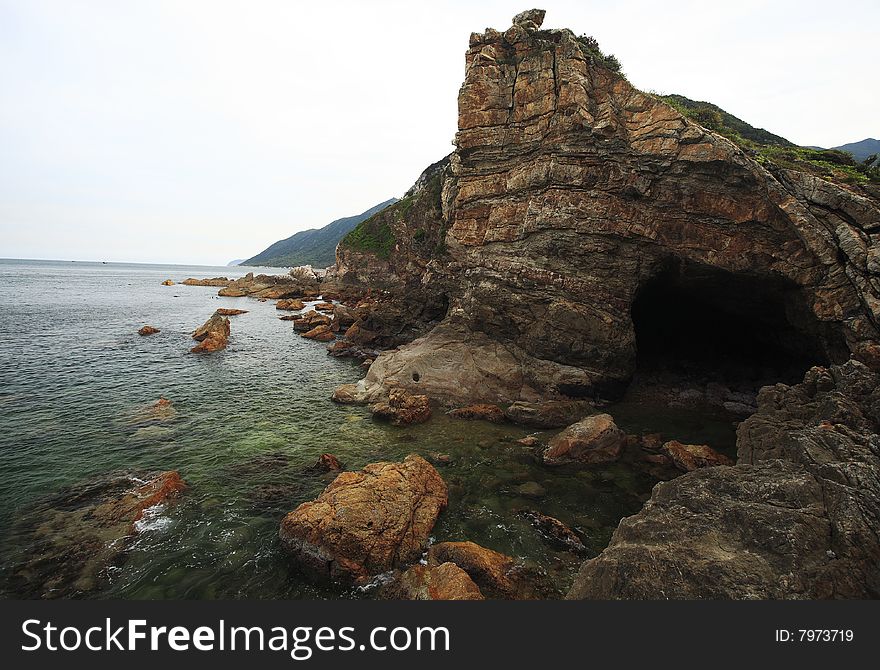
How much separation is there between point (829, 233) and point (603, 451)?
50.7 feet

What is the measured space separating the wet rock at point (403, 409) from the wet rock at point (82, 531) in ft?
35.2

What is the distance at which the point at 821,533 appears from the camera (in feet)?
28.6

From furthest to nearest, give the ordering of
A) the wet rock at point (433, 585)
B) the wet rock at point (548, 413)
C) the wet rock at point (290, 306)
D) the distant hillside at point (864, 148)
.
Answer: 1. the distant hillside at point (864, 148)
2. the wet rock at point (290, 306)
3. the wet rock at point (548, 413)
4. the wet rock at point (433, 585)

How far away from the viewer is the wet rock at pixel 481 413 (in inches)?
908

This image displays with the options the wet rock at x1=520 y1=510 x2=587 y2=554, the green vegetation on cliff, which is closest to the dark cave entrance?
the green vegetation on cliff

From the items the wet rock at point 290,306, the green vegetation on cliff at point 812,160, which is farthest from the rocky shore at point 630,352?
the wet rock at point 290,306

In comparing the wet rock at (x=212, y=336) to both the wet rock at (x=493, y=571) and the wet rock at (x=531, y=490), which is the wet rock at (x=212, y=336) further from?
the wet rock at (x=493, y=571)

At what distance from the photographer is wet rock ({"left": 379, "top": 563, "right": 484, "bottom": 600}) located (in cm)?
1020

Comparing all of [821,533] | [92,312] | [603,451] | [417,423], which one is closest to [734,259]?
[603,451]

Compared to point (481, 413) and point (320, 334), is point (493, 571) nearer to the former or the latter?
point (481, 413)

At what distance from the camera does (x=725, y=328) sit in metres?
29.9

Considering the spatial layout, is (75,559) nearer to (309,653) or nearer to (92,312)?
(309,653)

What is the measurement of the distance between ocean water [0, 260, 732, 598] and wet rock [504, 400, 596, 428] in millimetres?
1870

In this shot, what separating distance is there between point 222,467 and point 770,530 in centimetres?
2016
